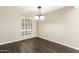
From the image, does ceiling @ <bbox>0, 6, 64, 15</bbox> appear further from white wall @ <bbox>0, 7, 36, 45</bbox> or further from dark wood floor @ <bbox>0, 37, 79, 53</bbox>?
dark wood floor @ <bbox>0, 37, 79, 53</bbox>

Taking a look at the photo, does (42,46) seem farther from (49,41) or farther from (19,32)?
(19,32)

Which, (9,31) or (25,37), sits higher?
(9,31)

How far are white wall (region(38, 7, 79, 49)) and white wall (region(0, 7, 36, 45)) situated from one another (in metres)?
0.30

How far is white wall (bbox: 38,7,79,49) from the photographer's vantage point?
1.81 m

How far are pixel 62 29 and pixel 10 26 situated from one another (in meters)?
1.20

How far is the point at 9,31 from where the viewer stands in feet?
5.61

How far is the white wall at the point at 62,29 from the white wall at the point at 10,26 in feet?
0.98

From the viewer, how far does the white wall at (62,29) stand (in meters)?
1.81

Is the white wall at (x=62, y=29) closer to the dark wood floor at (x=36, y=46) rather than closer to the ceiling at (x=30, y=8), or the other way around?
the dark wood floor at (x=36, y=46)

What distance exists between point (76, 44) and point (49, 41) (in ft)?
2.08

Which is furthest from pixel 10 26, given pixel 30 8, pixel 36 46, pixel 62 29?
pixel 62 29

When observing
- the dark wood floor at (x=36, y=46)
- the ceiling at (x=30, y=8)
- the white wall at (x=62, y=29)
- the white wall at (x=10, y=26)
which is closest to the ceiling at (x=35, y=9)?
the ceiling at (x=30, y=8)

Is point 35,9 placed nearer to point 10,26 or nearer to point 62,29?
point 10,26
